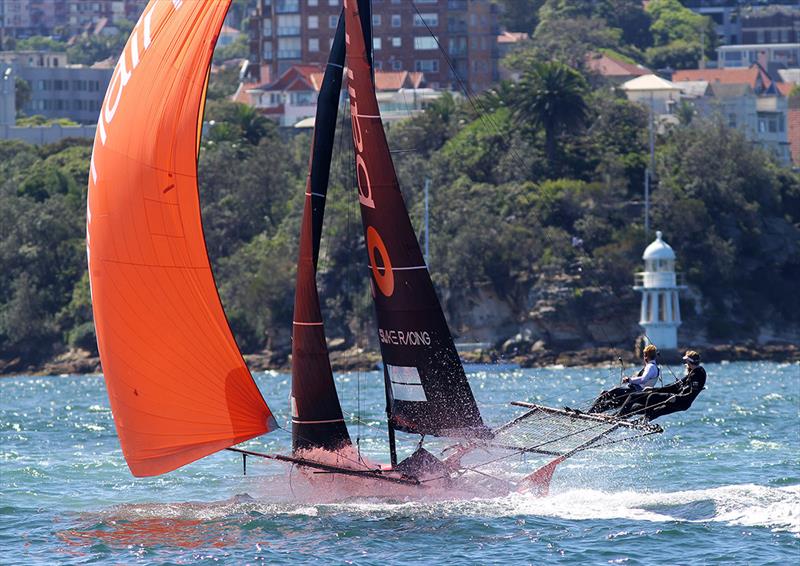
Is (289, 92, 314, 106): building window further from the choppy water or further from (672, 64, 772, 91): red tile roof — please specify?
the choppy water

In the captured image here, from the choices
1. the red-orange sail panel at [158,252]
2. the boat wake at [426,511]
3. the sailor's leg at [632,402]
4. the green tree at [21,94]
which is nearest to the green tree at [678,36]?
the green tree at [21,94]

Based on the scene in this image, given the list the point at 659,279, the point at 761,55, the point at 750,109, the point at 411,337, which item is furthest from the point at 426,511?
the point at 761,55

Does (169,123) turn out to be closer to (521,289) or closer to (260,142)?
(521,289)

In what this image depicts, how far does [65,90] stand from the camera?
141500mm

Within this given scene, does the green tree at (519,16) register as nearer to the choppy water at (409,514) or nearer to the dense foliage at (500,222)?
the dense foliage at (500,222)

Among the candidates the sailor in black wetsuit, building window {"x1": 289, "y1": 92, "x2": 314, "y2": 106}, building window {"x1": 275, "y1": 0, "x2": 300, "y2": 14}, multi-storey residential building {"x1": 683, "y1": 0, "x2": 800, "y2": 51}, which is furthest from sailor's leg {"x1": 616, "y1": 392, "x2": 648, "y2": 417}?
multi-storey residential building {"x1": 683, "y1": 0, "x2": 800, "y2": 51}

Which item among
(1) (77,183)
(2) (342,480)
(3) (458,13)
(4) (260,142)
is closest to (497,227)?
(4) (260,142)

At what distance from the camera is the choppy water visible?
21.3 metres

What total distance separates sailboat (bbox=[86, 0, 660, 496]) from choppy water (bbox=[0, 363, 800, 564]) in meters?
0.79

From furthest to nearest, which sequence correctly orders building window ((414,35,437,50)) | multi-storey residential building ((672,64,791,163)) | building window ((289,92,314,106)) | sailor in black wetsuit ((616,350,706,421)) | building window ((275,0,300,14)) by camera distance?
building window ((275,0,300,14)), building window ((414,35,437,50)), building window ((289,92,314,106)), multi-storey residential building ((672,64,791,163)), sailor in black wetsuit ((616,350,706,421))

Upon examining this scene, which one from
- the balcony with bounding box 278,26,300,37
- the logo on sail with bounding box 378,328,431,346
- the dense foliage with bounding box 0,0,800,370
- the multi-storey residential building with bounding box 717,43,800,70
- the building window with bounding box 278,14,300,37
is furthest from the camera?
the multi-storey residential building with bounding box 717,43,800,70

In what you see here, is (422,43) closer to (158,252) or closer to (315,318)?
(315,318)

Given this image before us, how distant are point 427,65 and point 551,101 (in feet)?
124

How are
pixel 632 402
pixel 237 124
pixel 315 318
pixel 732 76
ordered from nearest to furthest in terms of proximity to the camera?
pixel 632 402 → pixel 315 318 → pixel 237 124 → pixel 732 76
